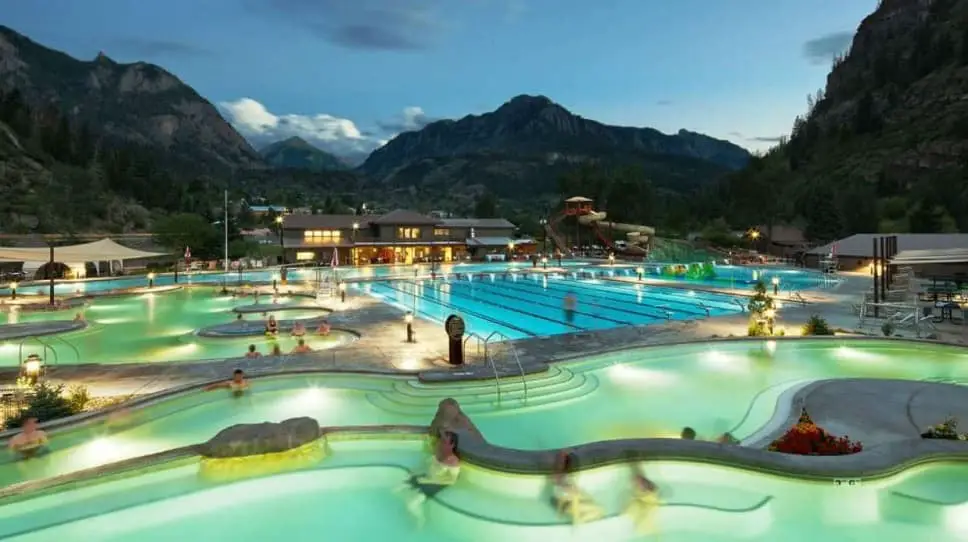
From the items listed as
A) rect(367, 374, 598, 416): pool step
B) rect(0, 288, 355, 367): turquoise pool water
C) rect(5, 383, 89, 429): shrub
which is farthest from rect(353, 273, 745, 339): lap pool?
rect(5, 383, 89, 429): shrub

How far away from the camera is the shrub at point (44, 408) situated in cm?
864

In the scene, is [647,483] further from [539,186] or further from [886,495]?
[539,186]

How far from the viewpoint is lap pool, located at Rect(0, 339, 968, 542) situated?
611cm

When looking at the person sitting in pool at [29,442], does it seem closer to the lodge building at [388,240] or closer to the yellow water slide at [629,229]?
the lodge building at [388,240]

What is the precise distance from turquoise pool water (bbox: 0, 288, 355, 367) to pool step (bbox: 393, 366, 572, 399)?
6.46 m

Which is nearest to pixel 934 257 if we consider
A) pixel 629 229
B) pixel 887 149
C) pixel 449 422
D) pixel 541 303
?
pixel 541 303

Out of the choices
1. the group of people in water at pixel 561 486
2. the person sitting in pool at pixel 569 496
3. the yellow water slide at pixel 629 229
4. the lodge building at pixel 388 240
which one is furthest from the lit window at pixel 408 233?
the person sitting in pool at pixel 569 496

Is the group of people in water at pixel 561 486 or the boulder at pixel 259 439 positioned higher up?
the boulder at pixel 259 439

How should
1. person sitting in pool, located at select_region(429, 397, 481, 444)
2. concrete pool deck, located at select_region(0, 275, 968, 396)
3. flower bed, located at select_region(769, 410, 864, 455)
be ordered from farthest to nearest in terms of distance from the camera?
concrete pool deck, located at select_region(0, 275, 968, 396) → person sitting in pool, located at select_region(429, 397, 481, 444) → flower bed, located at select_region(769, 410, 864, 455)

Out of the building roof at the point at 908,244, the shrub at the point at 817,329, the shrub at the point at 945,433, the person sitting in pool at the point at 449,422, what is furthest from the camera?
the building roof at the point at 908,244

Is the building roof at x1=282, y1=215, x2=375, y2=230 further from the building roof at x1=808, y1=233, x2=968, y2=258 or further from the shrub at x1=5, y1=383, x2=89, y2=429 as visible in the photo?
the shrub at x1=5, y1=383, x2=89, y2=429

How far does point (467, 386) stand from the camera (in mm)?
10812

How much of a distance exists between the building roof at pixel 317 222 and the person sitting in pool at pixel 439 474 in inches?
1845

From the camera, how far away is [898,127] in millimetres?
87500
